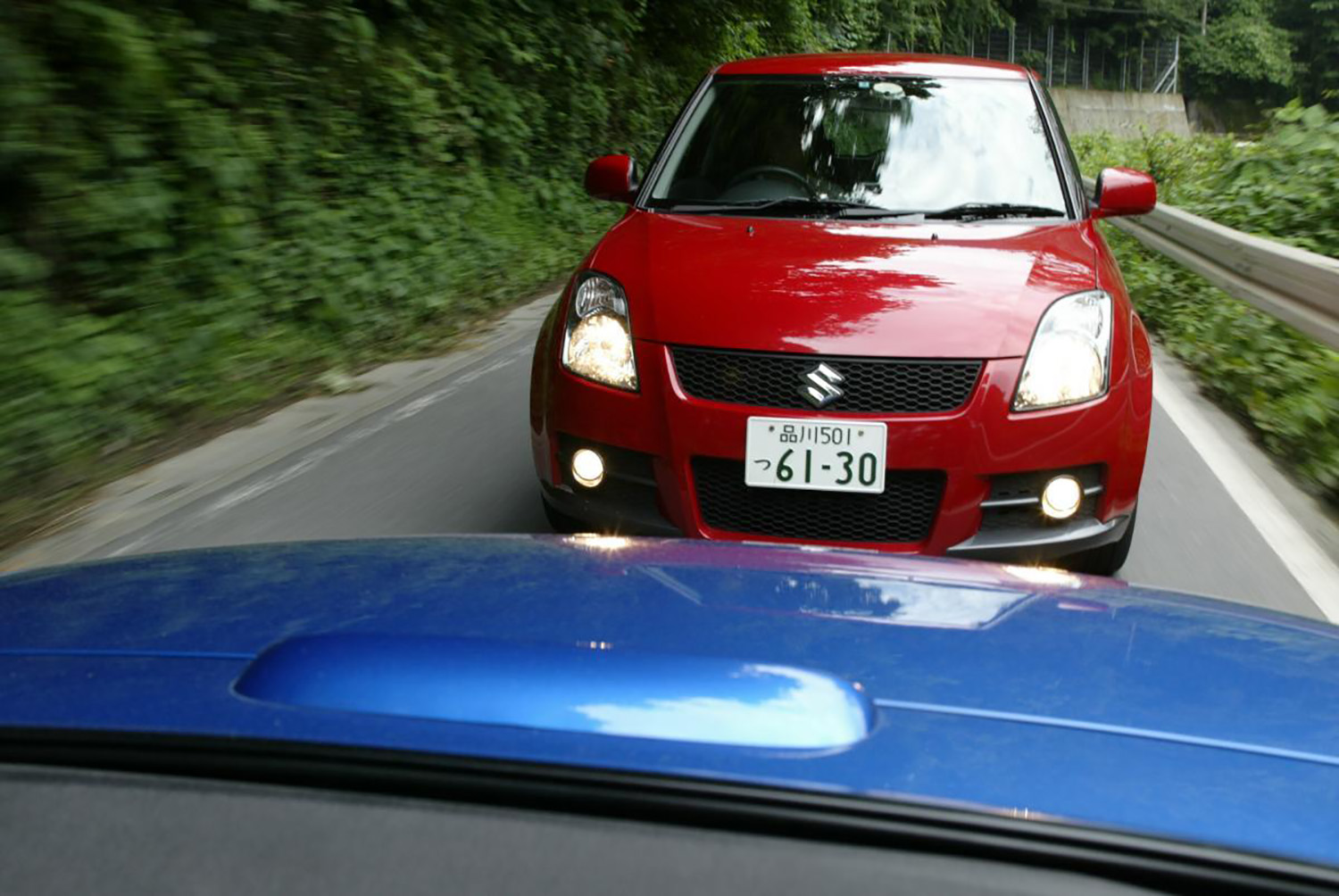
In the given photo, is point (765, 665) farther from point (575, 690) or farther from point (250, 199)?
point (250, 199)

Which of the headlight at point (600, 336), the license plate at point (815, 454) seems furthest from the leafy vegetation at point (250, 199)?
the license plate at point (815, 454)

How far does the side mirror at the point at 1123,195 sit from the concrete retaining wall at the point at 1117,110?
79.0 meters

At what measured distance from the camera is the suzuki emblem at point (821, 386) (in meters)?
3.39

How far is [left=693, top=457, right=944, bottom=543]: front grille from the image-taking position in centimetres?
340

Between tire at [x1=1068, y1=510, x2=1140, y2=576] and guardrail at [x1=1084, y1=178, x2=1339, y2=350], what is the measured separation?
215 cm

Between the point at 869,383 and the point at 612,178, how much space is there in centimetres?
190

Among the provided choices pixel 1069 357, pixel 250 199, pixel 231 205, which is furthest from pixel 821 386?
pixel 250 199

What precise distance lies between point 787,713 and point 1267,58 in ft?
361

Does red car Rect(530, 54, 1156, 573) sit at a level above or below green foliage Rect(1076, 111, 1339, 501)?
above

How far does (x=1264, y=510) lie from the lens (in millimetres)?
4637

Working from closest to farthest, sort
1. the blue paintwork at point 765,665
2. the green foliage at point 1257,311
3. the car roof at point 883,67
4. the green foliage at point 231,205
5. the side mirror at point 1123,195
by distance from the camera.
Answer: the blue paintwork at point 765,665 → the side mirror at point 1123,195 → the car roof at point 883,67 → the green foliage at point 231,205 → the green foliage at point 1257,311

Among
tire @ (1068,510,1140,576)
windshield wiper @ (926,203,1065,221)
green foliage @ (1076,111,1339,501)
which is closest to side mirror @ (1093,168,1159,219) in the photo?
windshield wiper @ (926,203,1065,221)

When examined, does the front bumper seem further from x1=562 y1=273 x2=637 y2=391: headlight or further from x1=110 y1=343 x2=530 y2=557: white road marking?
x1=110 y1=343 x2=530 y2=557: white road marking

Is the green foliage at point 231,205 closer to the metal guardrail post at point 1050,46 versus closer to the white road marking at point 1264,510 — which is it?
the white road marking at point 1264,510
